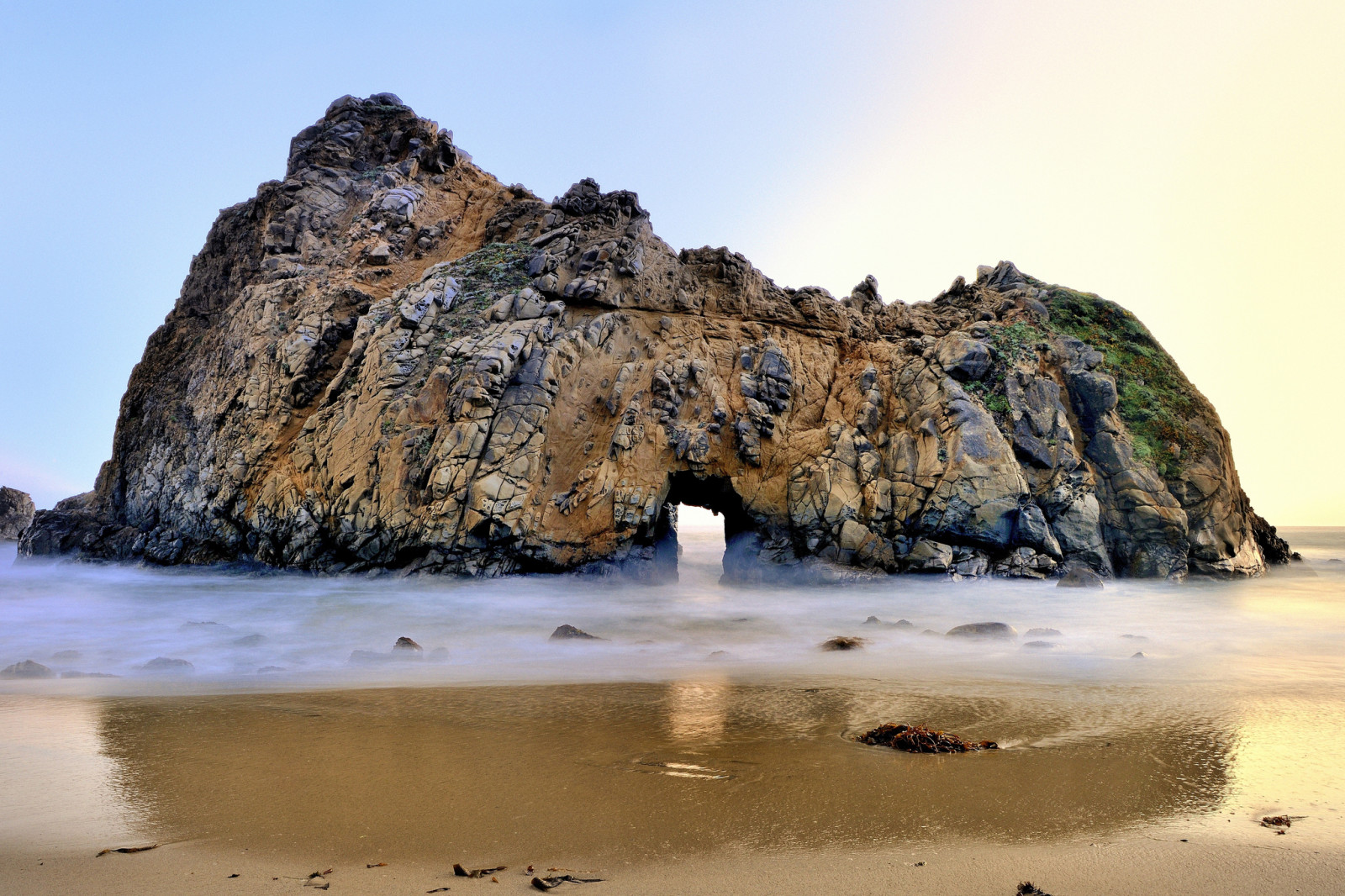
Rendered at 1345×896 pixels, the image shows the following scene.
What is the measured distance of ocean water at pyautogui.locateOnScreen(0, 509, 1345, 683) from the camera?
8.90 meters

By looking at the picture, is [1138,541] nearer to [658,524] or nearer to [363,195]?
[658,524]

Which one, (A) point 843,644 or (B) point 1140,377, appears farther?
(B) point 1140,377

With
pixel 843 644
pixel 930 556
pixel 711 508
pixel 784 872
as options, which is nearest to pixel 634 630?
pixel 843 644

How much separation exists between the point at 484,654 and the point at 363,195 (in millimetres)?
19297

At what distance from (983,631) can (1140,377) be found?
13215 millimetres

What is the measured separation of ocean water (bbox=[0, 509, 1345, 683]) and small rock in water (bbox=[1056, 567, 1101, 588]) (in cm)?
28

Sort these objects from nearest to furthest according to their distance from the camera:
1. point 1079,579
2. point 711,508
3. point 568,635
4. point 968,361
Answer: point 568,635 < point 1079,579 < point 968,361 < point 711,508

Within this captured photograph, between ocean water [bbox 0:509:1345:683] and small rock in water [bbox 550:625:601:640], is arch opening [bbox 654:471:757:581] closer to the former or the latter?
ocean water [bbox 0:509:1345:683]

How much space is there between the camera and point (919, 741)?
5508 millimetres

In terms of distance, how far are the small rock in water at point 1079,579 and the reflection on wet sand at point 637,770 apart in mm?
9527

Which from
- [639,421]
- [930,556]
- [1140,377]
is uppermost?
[1140,377]

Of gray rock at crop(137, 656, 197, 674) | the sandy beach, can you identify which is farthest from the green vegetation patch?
gray rock at crop(137, 656, 197, 674)

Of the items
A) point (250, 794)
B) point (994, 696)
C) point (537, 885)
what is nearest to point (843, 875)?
point (537, 885)

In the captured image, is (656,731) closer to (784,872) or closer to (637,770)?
(637,770)
